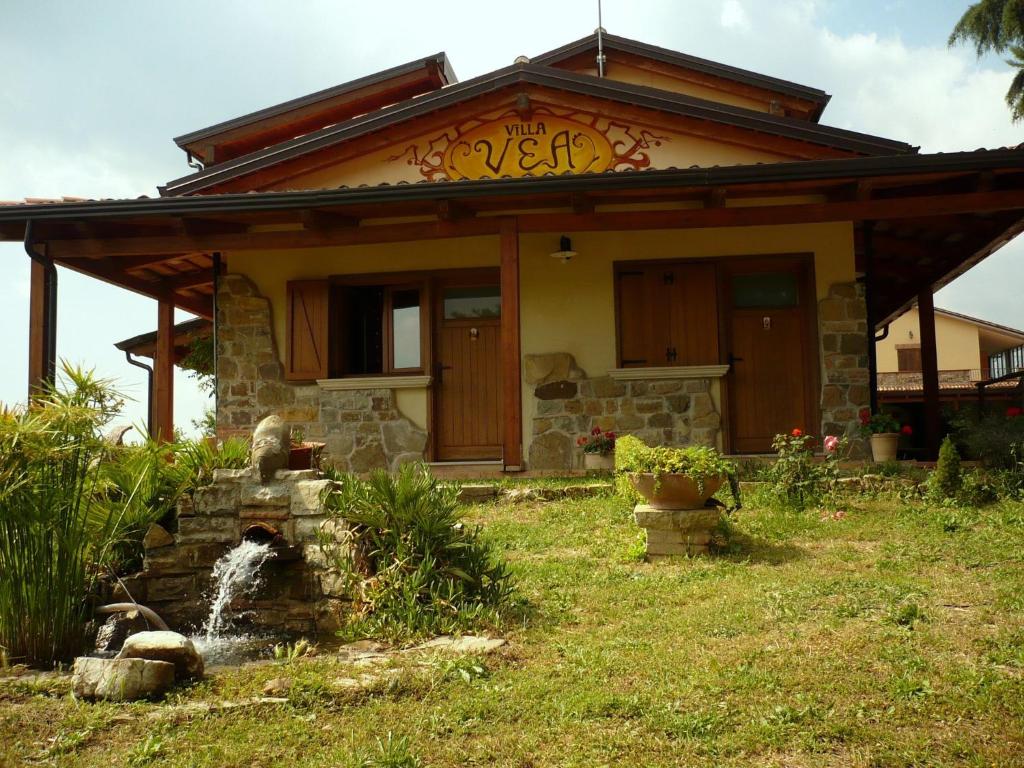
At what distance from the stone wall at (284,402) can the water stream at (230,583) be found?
452 cm

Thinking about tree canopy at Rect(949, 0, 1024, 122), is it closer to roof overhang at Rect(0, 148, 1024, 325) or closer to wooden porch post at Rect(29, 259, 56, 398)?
roof overhang at Rect(0, 148, 1024, 325)

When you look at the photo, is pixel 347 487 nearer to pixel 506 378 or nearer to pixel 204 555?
pixel 204 555

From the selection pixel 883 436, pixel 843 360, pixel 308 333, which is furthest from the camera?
pixel 308 333

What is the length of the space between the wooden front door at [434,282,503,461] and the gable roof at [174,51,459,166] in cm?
422

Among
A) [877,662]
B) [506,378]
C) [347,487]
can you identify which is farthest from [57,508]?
[506,378]

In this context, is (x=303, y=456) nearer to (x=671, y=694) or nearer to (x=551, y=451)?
(x=671, y=694)

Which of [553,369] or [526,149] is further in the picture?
[526,149]

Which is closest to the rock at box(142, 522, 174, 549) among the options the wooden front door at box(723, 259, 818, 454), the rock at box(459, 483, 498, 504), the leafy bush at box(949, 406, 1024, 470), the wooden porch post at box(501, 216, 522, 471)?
the rock at box(459, 483, 498, 504)

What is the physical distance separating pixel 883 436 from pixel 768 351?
1589mm

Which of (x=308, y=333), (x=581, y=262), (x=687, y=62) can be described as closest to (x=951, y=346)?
(x=687, y=62)

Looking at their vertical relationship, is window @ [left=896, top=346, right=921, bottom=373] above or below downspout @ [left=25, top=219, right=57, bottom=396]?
above

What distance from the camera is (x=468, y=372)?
34.0ft

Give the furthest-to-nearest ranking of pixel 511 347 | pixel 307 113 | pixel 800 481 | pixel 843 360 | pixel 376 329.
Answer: pixel 307 113, pixel 376 329, pixel 843 360, pixel 511 347, pixel 800 481

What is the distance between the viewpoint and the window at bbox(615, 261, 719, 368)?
9.91m
